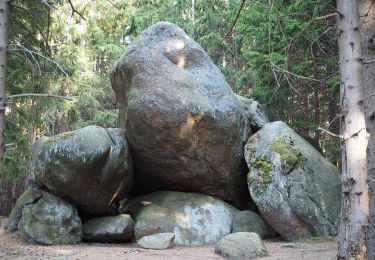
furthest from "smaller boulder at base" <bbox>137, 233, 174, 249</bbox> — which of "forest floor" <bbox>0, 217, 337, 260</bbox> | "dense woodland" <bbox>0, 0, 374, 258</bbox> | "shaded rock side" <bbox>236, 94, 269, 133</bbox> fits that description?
"shaded rock side" <bbox>236, 94, 269, 133</bbox>

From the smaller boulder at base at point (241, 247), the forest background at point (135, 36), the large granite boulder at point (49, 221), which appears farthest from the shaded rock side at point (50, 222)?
the smaller boulder at base at point (241, 247)

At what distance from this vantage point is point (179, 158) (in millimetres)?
10203

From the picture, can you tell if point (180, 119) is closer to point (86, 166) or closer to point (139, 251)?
point (86, 166)

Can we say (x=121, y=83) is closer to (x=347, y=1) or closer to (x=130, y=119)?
(x=130, y=119)

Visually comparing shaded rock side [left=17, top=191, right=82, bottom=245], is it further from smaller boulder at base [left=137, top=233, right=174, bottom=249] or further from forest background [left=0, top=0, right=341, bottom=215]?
forest background [left=0, top=0, right=341, bottom=215]

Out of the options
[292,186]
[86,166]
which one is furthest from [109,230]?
[292,186]

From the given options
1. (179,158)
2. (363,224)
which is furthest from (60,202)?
(363,224)

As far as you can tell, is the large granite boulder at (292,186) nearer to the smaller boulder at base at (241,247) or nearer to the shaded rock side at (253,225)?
the shaded rock side at (253,225)

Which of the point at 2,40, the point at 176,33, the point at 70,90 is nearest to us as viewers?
the point at 2,40

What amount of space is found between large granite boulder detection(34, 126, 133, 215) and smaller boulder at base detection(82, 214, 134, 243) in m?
0.43

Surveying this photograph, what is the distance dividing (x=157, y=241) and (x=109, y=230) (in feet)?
4.57

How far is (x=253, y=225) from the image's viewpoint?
32.6 ft

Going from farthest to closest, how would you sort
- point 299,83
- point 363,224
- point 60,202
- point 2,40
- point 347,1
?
point 299,83 → point 60,202 → point 2,40 → point 347,1 → point 363,224

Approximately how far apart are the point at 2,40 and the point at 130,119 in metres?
5.27
